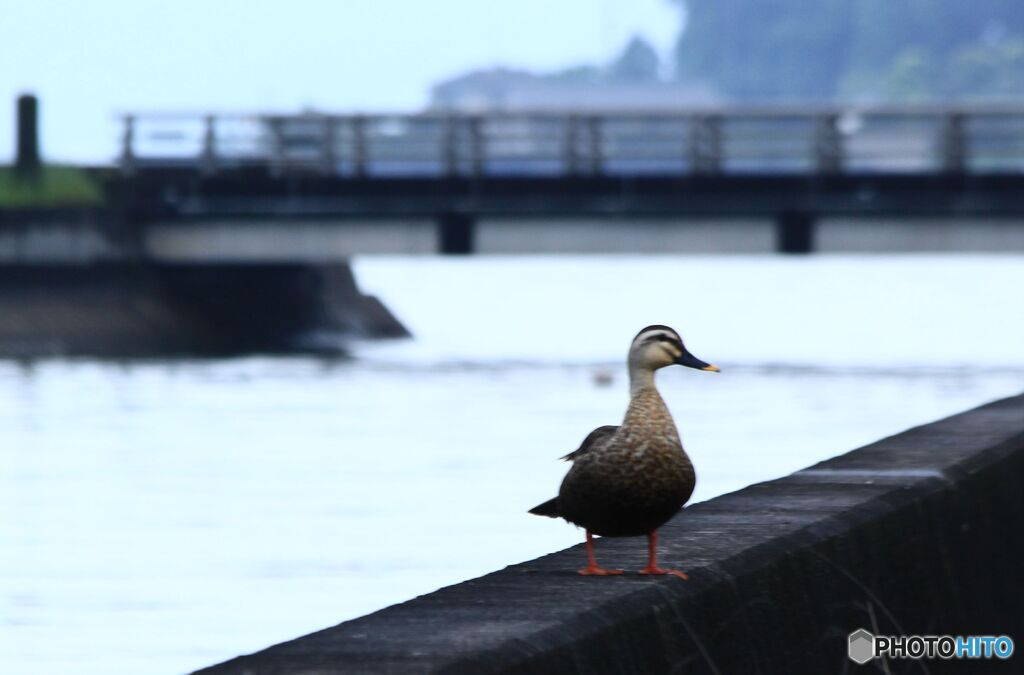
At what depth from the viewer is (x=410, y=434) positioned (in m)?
28.2

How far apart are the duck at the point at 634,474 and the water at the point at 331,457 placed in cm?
619

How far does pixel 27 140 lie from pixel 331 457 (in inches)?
964

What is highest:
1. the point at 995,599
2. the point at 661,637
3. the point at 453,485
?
the point at 661,637

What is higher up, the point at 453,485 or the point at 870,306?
the point at 453,485

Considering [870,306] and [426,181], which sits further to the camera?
[870,306]

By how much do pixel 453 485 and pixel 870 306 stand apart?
66654mm

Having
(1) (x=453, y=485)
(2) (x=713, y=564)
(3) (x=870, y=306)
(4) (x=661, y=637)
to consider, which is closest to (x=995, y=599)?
(2) (x=713, y=564)

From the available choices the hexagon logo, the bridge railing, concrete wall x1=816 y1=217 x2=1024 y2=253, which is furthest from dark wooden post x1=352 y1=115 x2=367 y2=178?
the hexagon logo

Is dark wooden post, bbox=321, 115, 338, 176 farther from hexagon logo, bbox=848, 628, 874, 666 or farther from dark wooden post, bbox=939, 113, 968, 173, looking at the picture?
hexagon logo, bbox=848, 628, 874, 666

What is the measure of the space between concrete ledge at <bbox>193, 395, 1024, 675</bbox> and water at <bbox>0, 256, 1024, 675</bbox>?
15.4 ft

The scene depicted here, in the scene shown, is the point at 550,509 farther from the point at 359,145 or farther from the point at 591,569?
the point at 359,145

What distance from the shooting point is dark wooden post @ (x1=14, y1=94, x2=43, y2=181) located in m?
47.5

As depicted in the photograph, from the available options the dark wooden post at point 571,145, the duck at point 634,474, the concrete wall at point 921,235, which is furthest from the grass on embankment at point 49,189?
the duck at point 634,474

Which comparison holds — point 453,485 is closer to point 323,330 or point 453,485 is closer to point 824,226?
point 824,226
